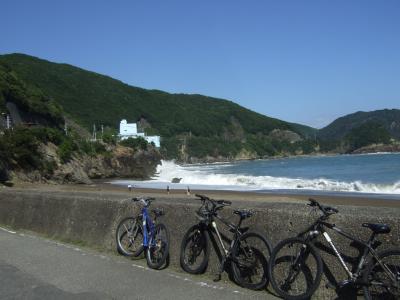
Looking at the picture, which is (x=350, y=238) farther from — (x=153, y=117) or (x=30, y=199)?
(x=153, y=117)

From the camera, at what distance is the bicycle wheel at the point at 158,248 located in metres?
7.11

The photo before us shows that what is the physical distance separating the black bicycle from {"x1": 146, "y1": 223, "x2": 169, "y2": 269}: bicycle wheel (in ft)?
6.56

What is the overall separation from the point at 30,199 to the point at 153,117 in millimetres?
180499

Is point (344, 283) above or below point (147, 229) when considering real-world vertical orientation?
below

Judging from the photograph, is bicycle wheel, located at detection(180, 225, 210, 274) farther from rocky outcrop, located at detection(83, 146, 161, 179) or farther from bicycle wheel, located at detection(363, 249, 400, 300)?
rocky outcrop, located at detection(83, 146, 161, 179)

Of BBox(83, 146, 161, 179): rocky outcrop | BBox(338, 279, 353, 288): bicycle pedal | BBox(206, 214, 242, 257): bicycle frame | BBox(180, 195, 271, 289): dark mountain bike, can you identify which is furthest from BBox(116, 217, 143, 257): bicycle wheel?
BBox(83, 146, 161, 179): rocky outcrop

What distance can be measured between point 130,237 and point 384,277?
4370 millimetres

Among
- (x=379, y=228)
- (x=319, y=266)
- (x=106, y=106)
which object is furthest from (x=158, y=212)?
(x=106, y=106)

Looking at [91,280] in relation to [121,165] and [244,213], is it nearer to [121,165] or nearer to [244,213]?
[244,213]

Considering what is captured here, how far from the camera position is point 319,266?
5082 millimetres

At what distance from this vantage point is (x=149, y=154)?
310 feet

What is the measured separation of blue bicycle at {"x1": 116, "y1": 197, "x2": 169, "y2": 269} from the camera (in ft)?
23.6

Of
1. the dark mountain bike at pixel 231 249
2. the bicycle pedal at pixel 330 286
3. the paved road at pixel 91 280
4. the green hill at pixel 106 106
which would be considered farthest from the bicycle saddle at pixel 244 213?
the green hill at pixel 106 106

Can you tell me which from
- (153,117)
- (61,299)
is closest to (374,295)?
→ (61,299)
